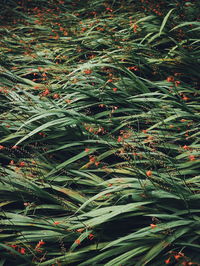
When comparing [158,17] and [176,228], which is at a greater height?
[158,17]

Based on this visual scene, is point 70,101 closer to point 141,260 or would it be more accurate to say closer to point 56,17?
point 141,260

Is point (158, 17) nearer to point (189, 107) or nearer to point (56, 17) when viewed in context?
point (189, 107)

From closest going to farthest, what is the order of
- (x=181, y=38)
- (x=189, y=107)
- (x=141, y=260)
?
(x=141, y=260), (x=189, y=107), (x=181, y=38)

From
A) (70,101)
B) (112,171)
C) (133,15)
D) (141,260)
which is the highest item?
(133,15)

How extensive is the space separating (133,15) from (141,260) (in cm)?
270

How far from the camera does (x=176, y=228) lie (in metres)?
1.47

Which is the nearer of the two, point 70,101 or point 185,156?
point 185,156

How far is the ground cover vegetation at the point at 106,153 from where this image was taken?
149 centimetres

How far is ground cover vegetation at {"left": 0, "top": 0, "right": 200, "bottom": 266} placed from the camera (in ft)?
4.89

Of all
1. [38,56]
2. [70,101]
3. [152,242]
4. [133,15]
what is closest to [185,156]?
[152,242]

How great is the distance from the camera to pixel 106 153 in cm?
191

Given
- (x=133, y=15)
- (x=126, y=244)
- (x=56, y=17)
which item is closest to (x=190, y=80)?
(x=133, y=15)

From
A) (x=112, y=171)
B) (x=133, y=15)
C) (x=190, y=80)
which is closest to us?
(x=112, y=171)

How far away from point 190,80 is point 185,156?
0.96 meters
